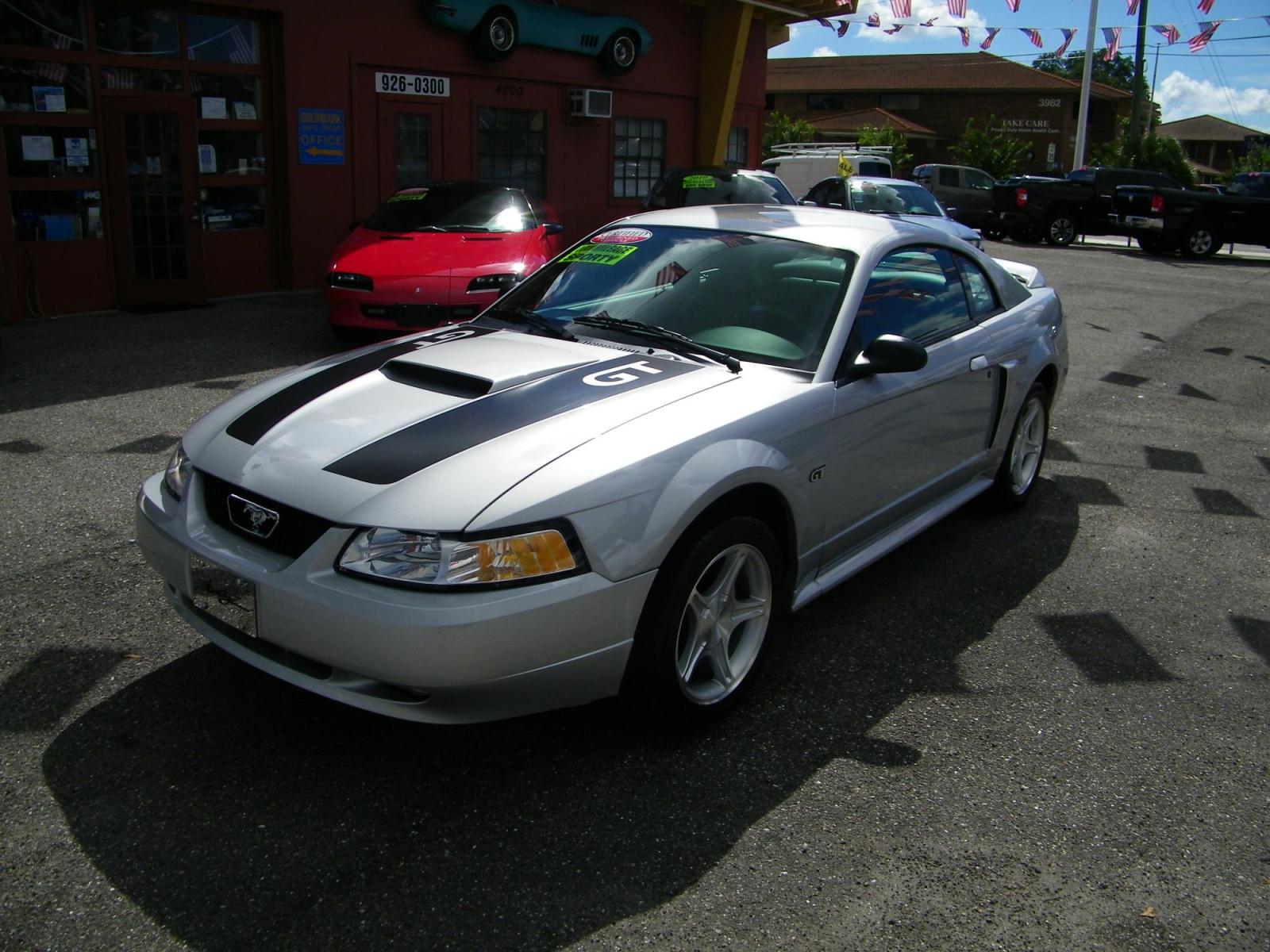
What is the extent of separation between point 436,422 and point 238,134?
33.6 feet

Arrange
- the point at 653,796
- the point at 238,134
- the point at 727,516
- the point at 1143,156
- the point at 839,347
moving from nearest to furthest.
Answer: the point at 653,796 < the point at 727,516 < the point at 839,347 < the point at 238,134 < the point at 1143,156

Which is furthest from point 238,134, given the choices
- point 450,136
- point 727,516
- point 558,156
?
point 727,516

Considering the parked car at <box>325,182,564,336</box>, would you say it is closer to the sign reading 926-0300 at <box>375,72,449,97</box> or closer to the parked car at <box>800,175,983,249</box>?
the sign reading 926-0300 at <box>375,72,449,97</box>

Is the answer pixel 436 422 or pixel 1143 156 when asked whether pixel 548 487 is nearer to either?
pixel 436 422

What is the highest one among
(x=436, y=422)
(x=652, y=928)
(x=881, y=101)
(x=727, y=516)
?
(x=881, y=101)

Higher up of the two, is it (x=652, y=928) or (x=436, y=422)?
(x=436, y=422)

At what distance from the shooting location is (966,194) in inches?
1055

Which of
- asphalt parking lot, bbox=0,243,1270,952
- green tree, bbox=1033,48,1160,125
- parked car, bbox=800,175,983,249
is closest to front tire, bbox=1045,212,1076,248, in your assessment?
parked car, bbox=800,175,983,249

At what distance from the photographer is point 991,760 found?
343 cm

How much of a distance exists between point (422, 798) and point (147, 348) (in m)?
7.36

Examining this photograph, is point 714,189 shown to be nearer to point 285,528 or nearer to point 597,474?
point 597,474

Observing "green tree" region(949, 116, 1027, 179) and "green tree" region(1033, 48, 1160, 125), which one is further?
"green tree" region(1033, 48, 1160, 125)

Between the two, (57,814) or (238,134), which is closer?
(57,814)

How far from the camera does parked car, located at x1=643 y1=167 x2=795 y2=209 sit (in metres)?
13.7
